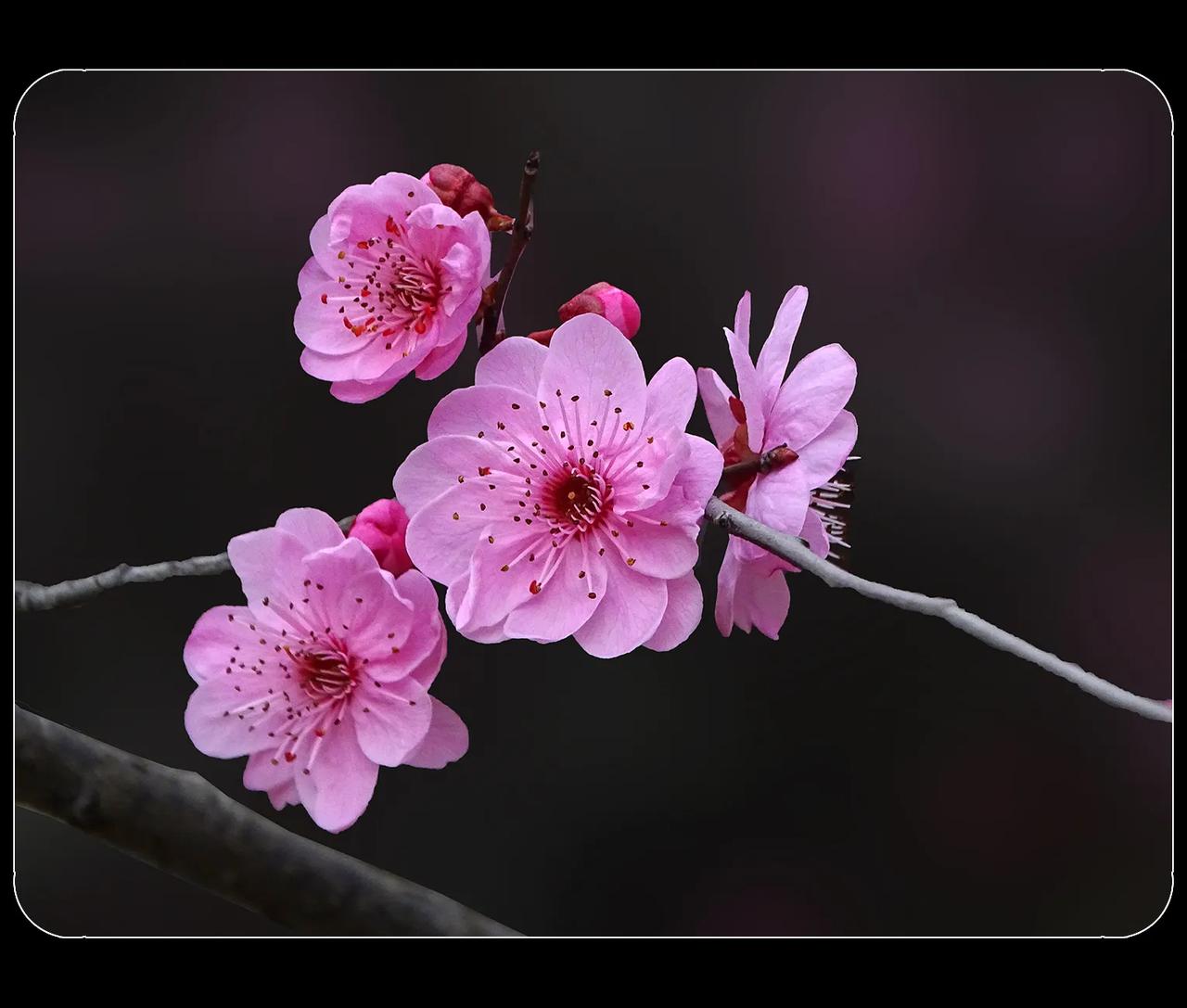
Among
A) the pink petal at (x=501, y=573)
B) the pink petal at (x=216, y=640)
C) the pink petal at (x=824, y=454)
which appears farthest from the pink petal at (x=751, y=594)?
the pink petal at (x=216, y=640)

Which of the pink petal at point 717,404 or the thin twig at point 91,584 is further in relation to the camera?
the thin twig at point 91,584

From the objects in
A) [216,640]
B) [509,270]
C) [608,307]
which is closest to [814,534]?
[608,307]

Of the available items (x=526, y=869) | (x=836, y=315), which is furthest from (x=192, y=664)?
(x=836, y=315)

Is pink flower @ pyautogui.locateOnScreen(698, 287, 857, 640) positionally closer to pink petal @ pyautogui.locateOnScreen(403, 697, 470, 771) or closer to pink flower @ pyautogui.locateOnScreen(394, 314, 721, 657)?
pink flower @ pyautogui.locateOnScreen(394, 314, 721, 657)

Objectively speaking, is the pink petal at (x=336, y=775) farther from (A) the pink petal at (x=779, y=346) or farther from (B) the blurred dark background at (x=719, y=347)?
(A) the pink petal at (x=779, y=346)

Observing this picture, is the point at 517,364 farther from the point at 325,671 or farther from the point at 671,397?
the point at 325,671

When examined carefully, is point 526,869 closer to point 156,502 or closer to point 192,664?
point 192,664
